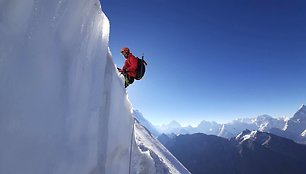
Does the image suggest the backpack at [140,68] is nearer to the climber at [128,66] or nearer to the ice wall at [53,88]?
the climber at [128,66]

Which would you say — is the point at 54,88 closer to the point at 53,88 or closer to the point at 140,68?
the point at 53,88

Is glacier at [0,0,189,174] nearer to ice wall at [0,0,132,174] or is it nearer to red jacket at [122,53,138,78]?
ice wall at [0,0,132,174]

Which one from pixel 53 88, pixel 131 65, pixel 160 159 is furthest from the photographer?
pixel 160 159

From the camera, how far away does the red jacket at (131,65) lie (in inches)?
424

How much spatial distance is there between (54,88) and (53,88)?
35 millimetres

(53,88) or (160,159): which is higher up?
(53,88)

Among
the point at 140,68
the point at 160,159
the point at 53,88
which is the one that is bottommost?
the point at 160,159

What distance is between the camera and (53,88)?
461 centimetres

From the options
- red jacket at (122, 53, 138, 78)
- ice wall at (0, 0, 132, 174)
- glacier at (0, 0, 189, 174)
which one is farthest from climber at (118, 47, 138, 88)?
ice wall at (0, 0, 132, 174)

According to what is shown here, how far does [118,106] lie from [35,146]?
4.53m

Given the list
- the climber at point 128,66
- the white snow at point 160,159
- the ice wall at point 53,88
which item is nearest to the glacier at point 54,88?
the ice wall at point 53,88

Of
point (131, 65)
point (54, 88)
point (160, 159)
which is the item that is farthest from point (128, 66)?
point (160, 159)

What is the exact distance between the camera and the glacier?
368 cm

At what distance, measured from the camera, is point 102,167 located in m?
7.26
